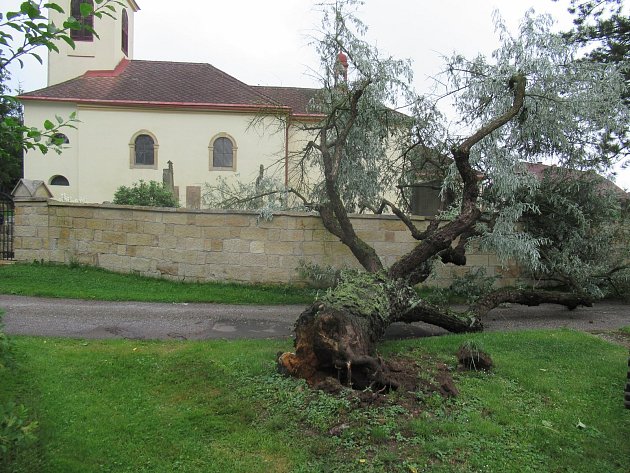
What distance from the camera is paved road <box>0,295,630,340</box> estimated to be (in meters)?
6.52

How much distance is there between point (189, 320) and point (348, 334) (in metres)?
3.62

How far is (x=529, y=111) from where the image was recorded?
316 inches

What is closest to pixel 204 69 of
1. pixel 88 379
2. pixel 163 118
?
pixel 163 118

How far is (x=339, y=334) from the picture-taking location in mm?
4316

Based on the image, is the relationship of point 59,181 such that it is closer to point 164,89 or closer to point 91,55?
point 164,89

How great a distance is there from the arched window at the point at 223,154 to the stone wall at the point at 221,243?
45.2 ft

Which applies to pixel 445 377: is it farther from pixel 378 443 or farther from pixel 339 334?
pixel 378 443

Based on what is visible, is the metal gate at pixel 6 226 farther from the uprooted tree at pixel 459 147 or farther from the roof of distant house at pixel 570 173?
the roof of distant house at pixel 570 173

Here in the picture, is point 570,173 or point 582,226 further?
point 570,173

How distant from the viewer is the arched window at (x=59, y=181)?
23.7 meters

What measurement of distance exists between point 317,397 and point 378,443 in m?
0.75

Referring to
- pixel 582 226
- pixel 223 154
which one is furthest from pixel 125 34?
pixel 582 226

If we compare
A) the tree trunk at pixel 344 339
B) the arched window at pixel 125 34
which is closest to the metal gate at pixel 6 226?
the tree trunk at pixel 344 339

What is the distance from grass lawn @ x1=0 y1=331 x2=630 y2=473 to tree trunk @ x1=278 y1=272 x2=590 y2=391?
208 mm
